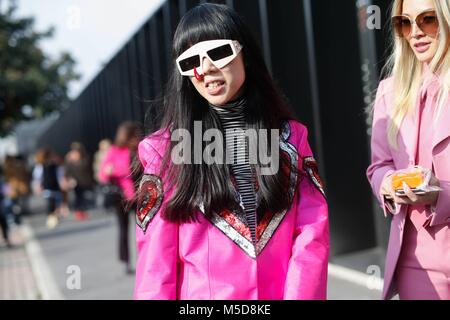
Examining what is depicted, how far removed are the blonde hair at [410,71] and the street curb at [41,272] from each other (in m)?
4.49

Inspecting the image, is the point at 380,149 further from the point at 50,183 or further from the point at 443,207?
the point at 50,183

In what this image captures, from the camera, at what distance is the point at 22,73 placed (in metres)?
22.4

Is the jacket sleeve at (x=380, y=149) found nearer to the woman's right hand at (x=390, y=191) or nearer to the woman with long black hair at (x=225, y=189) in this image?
the woman's right hand at (x=390, y=191)

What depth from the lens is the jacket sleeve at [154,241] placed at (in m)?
1.87

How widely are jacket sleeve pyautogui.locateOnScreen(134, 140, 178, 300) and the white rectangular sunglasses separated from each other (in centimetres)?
32

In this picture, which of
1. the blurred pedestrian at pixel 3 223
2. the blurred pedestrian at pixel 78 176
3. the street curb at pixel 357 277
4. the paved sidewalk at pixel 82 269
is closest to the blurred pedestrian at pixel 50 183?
the blurred pedestrian at pixel 78 176

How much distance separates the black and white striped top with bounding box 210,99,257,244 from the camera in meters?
1.99

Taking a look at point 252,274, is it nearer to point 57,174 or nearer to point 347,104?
point 347,104

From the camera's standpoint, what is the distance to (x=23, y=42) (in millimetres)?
23000

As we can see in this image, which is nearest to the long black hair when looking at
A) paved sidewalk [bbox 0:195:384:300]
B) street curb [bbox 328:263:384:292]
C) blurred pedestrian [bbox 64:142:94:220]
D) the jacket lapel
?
the jacket lapel

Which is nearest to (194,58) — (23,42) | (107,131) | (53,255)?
(53,255)

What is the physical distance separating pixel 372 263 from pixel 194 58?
14.9ft

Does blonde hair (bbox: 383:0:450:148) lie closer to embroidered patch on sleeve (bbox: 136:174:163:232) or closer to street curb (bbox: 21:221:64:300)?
embroidered patch on sleeve (bbox: 136:174:163:232)

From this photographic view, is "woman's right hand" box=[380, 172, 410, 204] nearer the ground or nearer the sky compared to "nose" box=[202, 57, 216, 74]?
nearer the ground
